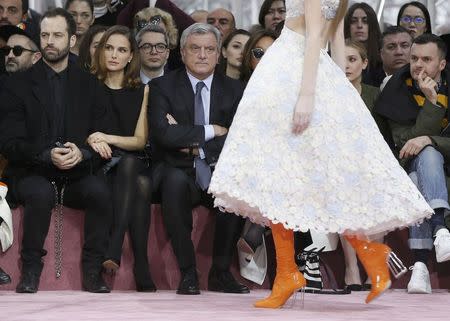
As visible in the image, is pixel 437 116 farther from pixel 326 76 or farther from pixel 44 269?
pixel 44 269

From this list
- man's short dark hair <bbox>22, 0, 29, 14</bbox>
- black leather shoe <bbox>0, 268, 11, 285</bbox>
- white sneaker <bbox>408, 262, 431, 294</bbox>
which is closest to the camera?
black leather shoe <bbox>0, 268, 11, 285</bbox>

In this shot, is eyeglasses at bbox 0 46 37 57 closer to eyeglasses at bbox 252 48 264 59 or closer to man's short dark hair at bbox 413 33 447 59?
eyeglasses at bbox 252 48 264 59

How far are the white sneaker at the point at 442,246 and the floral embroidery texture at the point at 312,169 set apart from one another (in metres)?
1.34

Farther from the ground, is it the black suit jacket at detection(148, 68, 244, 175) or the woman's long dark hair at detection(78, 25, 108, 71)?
the woman's long dark hair at detection(78, 25, 108, 71)

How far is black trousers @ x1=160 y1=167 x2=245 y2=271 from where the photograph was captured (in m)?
5.91


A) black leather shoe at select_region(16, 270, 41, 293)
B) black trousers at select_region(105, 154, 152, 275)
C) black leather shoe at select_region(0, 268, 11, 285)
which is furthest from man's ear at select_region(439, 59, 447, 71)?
black leather shoe at select_region(0, 268, 11, 285)

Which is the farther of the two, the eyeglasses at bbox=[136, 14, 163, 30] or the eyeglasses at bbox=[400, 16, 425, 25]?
the eyeglasses at bbox=[400, 16, 425, 25]

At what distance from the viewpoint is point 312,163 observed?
4.59 metres

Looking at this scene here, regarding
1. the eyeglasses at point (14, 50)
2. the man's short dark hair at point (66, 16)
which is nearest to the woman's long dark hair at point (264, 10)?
the eyeglasses at point (14, 50)

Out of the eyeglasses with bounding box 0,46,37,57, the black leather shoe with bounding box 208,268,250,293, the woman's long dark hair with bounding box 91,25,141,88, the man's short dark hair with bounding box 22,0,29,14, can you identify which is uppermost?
the man's short dark hair with bounding box 22,0,29,14

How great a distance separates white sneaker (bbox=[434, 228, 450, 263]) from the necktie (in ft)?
4.23

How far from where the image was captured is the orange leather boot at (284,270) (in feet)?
15.4

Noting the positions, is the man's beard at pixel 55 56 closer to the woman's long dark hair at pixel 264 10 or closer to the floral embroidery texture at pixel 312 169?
the floral embroidery texture at pixel 312 169

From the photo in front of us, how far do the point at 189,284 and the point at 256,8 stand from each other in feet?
12.2
